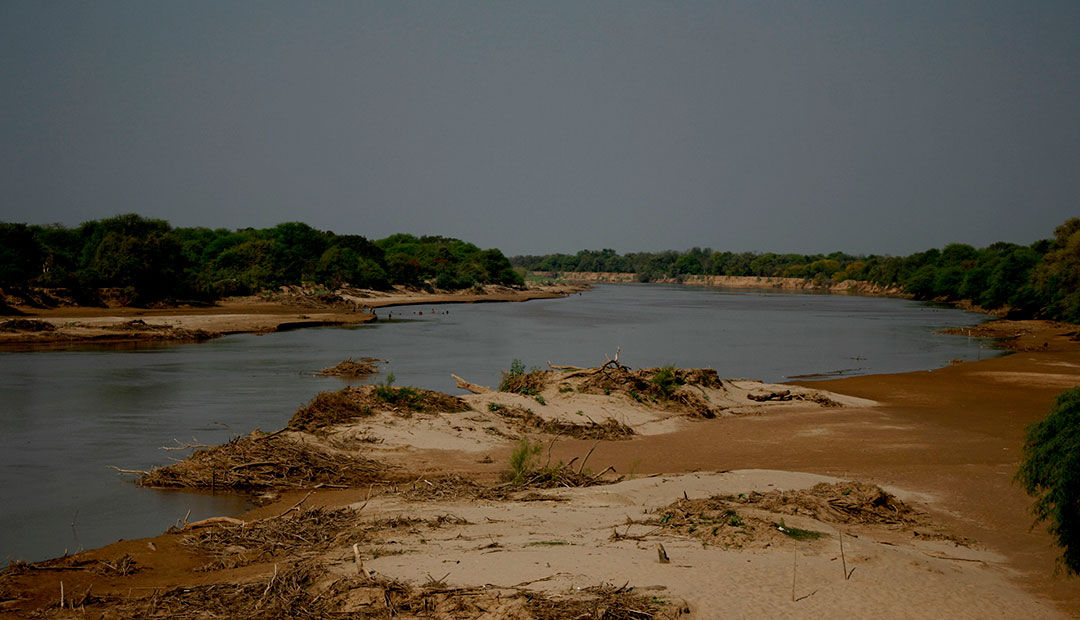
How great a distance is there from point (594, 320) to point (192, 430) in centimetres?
5074

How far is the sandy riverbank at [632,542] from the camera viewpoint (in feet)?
23.9

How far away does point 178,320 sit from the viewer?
151 feet

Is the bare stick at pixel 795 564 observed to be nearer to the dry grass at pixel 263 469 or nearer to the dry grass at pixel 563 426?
the dry grass at pixel 263 469

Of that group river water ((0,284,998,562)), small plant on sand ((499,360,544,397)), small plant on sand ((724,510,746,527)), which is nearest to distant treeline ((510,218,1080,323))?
river water ((0,284,998,562))

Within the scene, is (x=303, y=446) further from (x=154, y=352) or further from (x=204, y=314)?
(x=204, y=314)

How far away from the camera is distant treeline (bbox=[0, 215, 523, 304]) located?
5112cm

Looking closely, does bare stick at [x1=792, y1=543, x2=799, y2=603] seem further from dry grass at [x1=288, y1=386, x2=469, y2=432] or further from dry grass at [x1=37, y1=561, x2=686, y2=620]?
dry grass at [x1=288, y1=386, x2=469, y2=432]

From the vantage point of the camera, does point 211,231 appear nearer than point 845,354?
No

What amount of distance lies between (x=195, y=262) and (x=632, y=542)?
76703 mm

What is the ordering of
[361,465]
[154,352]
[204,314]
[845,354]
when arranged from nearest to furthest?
[361,465], [154,352], [845,354], [204,314]

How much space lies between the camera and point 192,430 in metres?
18.6

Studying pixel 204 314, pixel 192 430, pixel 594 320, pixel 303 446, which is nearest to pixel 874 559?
pixel 303 446

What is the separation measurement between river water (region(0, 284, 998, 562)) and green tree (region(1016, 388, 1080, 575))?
10.4 m

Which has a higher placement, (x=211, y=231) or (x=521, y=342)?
(x=211, y=231)
